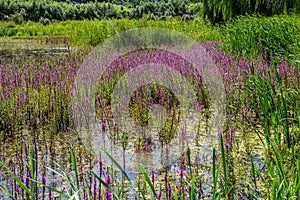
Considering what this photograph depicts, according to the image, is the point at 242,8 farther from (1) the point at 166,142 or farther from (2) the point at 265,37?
(1) the point at 166,142

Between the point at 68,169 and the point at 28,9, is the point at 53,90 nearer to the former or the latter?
the point at 68,169

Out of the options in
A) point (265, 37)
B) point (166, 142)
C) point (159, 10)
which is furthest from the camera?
point (159, 10)

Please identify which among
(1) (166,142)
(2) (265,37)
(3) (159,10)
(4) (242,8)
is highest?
(3) (159,10)

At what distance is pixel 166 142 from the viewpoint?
3.87 metres

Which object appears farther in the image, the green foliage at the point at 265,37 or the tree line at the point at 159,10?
the tree line at the point at 159,10

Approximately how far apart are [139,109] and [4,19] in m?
33.6

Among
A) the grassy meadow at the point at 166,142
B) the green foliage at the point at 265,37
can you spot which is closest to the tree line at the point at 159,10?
the green foliage at the point at 265,37

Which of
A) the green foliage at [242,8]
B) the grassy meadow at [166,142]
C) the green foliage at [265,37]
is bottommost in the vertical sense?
the grassy meadow at [166,142]

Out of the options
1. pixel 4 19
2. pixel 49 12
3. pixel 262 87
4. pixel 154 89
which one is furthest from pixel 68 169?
pixel 49 12

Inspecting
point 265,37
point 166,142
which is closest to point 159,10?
point 265,37

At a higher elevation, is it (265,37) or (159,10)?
(159,10)

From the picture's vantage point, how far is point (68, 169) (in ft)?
10.8

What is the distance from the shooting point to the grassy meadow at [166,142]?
2176mm

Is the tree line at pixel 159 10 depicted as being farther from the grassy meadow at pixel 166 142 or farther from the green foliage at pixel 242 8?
the grassy meadow at pixel 166 142
